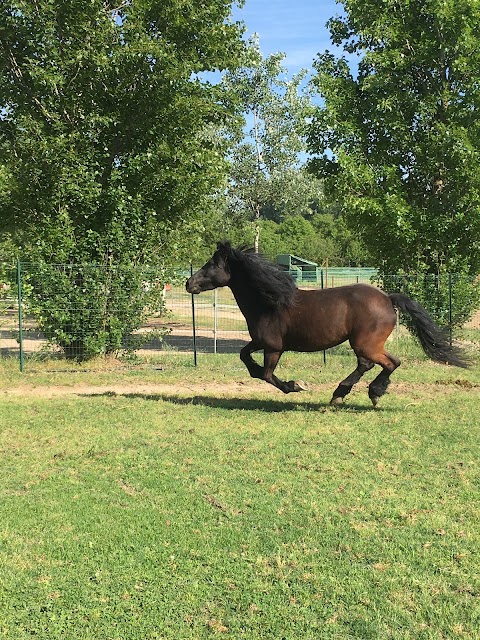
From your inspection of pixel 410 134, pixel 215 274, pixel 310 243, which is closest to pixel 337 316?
pixel 215 274

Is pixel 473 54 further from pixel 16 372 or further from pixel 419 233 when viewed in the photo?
pixel 16 372

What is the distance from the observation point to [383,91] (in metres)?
15.4

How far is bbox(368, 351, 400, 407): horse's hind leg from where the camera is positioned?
8.30 meters

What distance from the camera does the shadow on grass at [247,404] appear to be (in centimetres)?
864

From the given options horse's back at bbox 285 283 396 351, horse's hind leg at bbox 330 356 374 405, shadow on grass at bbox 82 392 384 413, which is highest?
horse's back at bbox 285 283 396 351

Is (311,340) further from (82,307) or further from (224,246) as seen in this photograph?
(82,307)

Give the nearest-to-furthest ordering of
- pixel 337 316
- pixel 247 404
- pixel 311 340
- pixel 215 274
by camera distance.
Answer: pixel 337 316, pixel 311 340, pixel 215 274, pixel 247 404

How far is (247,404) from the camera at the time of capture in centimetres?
908

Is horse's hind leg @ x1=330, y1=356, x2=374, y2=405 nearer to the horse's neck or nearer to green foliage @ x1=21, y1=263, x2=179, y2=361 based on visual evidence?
the horse's neck

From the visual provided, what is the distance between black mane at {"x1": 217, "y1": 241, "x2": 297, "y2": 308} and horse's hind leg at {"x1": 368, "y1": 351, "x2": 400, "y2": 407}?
155 centimetres

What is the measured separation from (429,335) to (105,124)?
329 inches

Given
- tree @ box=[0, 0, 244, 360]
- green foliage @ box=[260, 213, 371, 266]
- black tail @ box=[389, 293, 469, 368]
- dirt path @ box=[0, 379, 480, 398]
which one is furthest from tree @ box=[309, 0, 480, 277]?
green foliage @ box=[260, 213, 371, 266]

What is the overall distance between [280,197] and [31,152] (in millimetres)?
21729

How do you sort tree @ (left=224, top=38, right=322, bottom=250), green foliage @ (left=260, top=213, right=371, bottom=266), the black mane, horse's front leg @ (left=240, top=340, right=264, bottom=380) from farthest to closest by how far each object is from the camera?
green foliage @ (left=260, top=213, right=371, bottom=266) < tree @ (left=224, top=38, right=322, bottom=250) < horse's front leg @ (left=240, top=340, right=264, bottom=380) < the black mane
